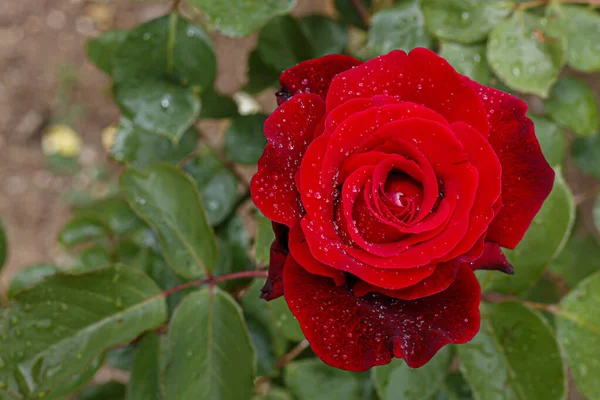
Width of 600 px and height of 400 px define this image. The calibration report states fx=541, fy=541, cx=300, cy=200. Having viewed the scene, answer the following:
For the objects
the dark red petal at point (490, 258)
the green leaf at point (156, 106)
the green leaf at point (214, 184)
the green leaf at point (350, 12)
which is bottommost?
the green leaf at point (214, 184)

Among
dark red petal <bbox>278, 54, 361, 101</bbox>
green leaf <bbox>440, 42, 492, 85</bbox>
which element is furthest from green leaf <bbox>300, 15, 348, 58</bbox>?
dark red petal <bbox>278, 54, 361, 101</bbox>

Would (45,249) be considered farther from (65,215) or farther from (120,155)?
(120,155)

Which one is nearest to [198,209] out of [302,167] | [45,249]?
[302,167]

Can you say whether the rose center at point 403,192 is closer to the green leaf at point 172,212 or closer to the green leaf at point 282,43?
the green leaf at point 172,212

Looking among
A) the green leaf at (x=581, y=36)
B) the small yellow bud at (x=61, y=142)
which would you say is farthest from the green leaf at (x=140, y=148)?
the small yellow bud at (x=61, y=142)

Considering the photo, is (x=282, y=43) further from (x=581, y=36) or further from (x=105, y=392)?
(x=105, y=392)

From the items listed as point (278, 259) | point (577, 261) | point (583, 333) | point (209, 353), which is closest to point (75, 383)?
point (209, 353)

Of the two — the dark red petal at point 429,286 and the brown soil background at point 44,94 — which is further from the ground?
the dark red petal at point 429,286
